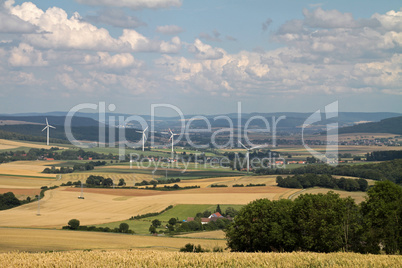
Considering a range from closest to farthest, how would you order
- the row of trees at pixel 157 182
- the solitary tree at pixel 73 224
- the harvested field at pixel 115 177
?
the solitary tree at pixel 73 224, the row of trees at pixel 157 182, the harvested field at pixel 115 177

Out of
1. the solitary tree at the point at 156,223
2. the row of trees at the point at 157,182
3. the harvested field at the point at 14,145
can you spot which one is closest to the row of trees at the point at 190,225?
the solitary tree at the point at 156,223

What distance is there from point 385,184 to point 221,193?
53.0m

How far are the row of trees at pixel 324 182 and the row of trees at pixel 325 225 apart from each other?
2203 inches

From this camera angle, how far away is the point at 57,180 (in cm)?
11444

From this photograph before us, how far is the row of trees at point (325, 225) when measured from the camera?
40156 mm

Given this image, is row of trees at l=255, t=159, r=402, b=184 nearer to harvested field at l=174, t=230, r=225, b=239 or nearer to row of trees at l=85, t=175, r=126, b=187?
row of trees at l=85, t=175, r=126, b=187

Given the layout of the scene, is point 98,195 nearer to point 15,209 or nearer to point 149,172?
point 15,209

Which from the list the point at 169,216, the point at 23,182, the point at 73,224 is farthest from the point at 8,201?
the point at 169,216

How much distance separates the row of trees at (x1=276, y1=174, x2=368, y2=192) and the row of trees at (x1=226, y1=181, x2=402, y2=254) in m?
56.0

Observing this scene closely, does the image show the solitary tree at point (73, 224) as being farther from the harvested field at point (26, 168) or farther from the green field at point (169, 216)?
the harvested field at point (26, 168)

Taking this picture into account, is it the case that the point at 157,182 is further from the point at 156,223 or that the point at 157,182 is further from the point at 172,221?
the point at 156,223

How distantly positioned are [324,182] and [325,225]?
212 ft

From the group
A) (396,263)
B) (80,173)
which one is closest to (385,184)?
(396,263)

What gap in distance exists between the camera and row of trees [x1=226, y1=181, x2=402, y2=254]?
40156 mm
